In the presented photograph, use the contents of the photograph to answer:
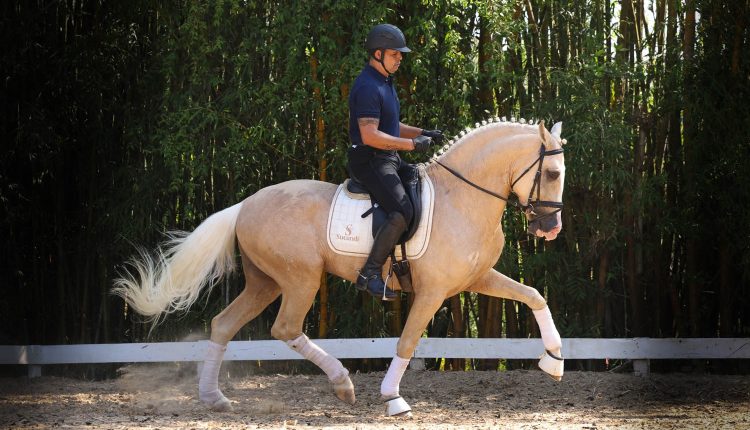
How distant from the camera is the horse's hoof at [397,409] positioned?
17.4 ft

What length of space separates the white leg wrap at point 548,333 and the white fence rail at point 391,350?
1.78 m

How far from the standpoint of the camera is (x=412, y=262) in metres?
5.30

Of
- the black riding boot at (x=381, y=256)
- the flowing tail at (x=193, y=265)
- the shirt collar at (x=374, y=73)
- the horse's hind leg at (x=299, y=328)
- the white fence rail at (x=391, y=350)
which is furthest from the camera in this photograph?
the white fence rail at (x=391, y=350)

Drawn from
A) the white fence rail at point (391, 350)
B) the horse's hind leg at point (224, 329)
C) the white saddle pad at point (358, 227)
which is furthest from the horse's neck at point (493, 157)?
the white fence rail at point (391, 350)

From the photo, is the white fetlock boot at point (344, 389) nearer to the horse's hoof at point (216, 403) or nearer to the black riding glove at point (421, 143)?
the horse's hoof at point (216, 403)

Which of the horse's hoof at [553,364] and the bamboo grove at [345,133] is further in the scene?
the bamboo grove at [345,133]

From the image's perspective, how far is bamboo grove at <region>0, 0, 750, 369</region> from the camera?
7.26m

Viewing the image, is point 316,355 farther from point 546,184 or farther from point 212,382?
point 546,184

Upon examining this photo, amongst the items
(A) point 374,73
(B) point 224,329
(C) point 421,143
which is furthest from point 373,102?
(B) point 224,329

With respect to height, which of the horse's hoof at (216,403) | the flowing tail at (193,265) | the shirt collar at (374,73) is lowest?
the horse's hoof at (216,403)

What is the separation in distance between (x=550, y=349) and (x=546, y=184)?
97 cm

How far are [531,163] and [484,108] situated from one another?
2.62 metres

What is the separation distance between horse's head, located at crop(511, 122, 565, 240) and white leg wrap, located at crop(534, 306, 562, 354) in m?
0.53

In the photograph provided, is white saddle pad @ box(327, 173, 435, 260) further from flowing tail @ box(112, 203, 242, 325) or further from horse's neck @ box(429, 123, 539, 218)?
flowing tail @ box(112, 203, 242, 325)
